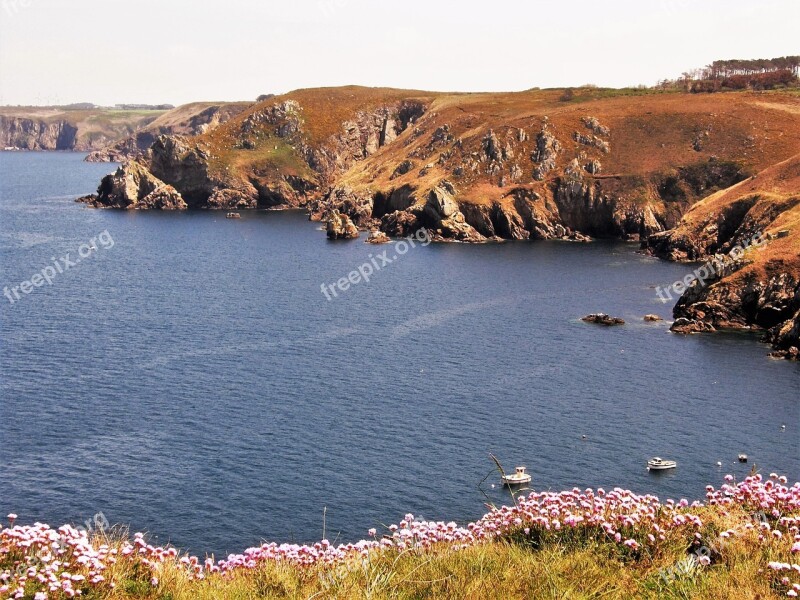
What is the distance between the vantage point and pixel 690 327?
4555 inches

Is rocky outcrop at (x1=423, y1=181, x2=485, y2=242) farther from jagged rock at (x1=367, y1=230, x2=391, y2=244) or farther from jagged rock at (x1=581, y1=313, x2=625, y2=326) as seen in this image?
jagged rock at (x1=581, y1=313, x2=625, y2=326)

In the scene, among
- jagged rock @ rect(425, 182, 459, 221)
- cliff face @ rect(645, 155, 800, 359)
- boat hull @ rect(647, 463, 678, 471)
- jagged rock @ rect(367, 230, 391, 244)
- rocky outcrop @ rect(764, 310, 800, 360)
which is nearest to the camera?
boat hull @ rect(647, 463, 678, 471)

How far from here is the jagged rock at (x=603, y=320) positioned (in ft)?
396

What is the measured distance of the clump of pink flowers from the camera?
21344 millimetres

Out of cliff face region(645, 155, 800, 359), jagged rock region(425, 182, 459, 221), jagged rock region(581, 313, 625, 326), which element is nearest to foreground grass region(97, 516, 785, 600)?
cliff face region(645, 155, 800, 359)

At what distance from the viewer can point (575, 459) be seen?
73.9 meters

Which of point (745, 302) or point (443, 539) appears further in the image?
point (745, 302)

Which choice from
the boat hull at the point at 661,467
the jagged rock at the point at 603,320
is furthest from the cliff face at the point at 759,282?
the boat hull at the point at 661,467

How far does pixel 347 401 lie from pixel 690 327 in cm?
5142

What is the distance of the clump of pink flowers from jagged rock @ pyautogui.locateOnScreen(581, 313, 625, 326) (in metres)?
93.6

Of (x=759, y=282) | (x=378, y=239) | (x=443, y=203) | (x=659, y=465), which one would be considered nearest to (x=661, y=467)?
(x=659, y=465)

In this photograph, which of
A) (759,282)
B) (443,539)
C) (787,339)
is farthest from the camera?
(759,282)

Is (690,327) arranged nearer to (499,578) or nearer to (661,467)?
(661,467)

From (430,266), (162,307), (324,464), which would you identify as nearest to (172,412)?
(324,464)
